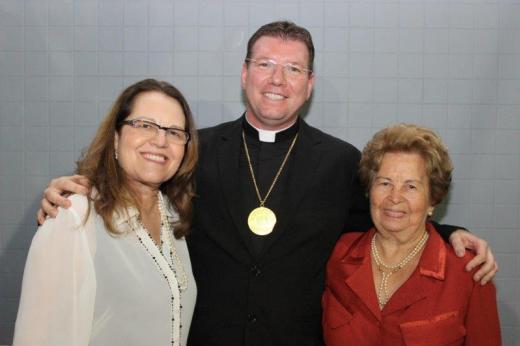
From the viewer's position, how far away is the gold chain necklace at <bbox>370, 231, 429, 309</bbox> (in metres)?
2.04

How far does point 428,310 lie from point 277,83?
116 centimetres

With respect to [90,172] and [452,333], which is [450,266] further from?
[90,172]

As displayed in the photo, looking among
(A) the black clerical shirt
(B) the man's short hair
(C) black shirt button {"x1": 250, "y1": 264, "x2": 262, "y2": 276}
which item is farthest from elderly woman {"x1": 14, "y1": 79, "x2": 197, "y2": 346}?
(B) the man's short hair

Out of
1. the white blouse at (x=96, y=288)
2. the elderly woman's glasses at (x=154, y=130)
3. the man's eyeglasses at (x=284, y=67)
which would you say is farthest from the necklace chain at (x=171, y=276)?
the man's eyeglasses at (x=284, y=67)

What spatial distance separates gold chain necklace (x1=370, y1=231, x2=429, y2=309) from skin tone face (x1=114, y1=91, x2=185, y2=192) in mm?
957

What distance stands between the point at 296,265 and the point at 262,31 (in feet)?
3.61

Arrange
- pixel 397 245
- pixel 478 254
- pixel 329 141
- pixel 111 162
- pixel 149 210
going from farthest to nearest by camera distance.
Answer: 1. pixel 329 141
2. pixel 397 245
3. pixel 478 254
4. pixel 149 210
5. pixel 111 162

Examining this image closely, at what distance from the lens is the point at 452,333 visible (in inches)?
76.3

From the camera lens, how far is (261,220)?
229 cm

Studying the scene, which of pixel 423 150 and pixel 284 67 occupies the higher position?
pixel 284 67

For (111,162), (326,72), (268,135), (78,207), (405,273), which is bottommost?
(405,273)

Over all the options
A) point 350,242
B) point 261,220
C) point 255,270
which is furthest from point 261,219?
point 350,242

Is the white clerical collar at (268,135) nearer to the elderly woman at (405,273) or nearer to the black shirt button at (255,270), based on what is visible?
the elderly woman at (405,273)

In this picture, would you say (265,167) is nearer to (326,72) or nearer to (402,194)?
(402,194)
